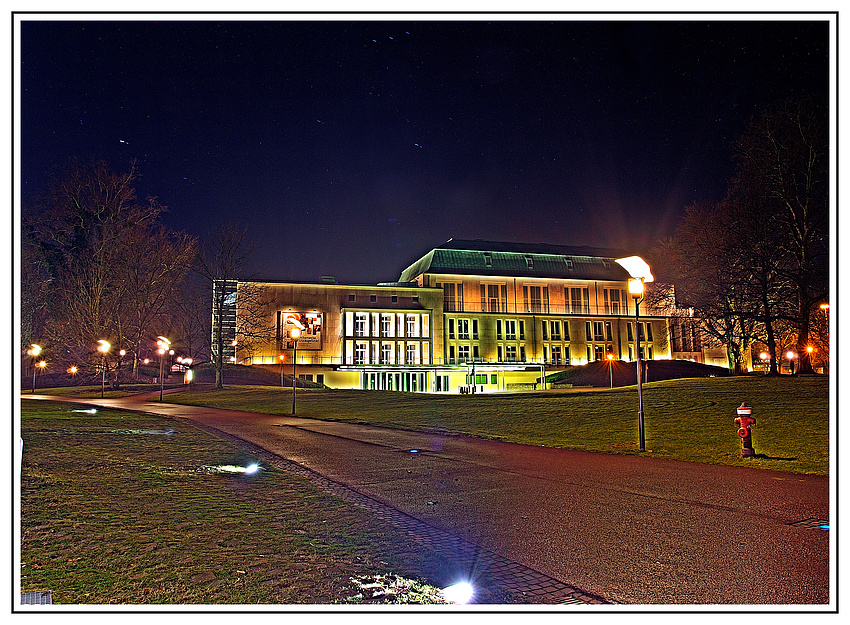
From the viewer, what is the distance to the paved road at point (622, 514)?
15.2 ft

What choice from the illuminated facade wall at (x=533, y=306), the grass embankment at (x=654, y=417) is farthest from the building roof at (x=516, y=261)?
the grass embankment at (x=654, y=417)

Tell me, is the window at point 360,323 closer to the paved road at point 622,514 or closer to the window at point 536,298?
the window at point 536,298

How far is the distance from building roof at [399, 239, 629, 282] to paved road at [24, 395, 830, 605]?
188ft

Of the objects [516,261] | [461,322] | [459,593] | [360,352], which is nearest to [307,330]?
[360,352]

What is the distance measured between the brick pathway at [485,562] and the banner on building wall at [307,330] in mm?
53046

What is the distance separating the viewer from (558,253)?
247 ft

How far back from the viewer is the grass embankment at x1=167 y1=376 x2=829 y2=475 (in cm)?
1315

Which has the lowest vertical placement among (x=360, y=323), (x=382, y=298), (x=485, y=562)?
(x=485, y=562)

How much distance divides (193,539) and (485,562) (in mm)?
2626

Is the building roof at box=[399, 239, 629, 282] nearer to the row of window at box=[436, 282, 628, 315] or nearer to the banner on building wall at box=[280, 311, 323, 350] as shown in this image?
the row of window at box=[436, 282, 628, 315]

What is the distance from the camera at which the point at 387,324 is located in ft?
215

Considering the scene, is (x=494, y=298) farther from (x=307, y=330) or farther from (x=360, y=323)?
(x=307, y=330)

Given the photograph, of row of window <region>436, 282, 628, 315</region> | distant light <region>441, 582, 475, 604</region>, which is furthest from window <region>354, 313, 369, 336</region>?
distant light <region>441, 582, 475, 604</region>
